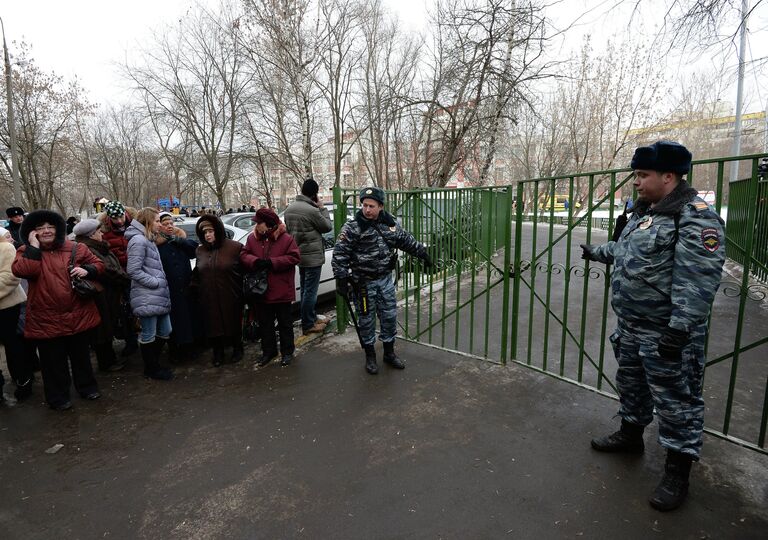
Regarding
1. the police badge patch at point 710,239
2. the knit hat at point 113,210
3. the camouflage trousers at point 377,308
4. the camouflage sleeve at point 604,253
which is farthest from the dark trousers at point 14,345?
the police badge patch at point 710,239

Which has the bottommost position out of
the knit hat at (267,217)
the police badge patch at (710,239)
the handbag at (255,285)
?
the handbag at (255,285)

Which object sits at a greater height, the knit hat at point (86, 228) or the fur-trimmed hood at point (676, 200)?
the fur-trimmed hood at point (676, 200)

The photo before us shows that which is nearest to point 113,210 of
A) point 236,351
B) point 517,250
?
point 236,351

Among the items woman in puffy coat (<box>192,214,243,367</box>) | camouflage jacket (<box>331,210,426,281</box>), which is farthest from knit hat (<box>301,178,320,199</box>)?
camouflage jacket (<box>331,210,426,281</box>)

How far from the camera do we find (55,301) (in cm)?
360

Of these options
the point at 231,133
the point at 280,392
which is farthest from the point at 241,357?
the point at 231,133

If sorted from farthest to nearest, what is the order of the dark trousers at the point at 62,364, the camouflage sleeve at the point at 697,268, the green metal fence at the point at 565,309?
the dark trousers at the point at 62,364 < the green metal fence at the point at 565,309 < the camouflage sleeve at the point at 697,268

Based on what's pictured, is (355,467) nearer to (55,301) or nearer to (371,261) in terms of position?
(371,261)

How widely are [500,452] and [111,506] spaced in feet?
7.97

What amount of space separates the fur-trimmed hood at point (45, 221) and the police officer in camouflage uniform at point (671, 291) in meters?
4.39

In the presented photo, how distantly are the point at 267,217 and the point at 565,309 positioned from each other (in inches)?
118

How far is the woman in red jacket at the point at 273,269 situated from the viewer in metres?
4.45

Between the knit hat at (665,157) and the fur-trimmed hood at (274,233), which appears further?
the fur-trimmed hood at (274,233)

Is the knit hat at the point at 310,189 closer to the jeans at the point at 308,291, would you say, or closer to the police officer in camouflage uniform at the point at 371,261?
the jeans at the point at 308,291
